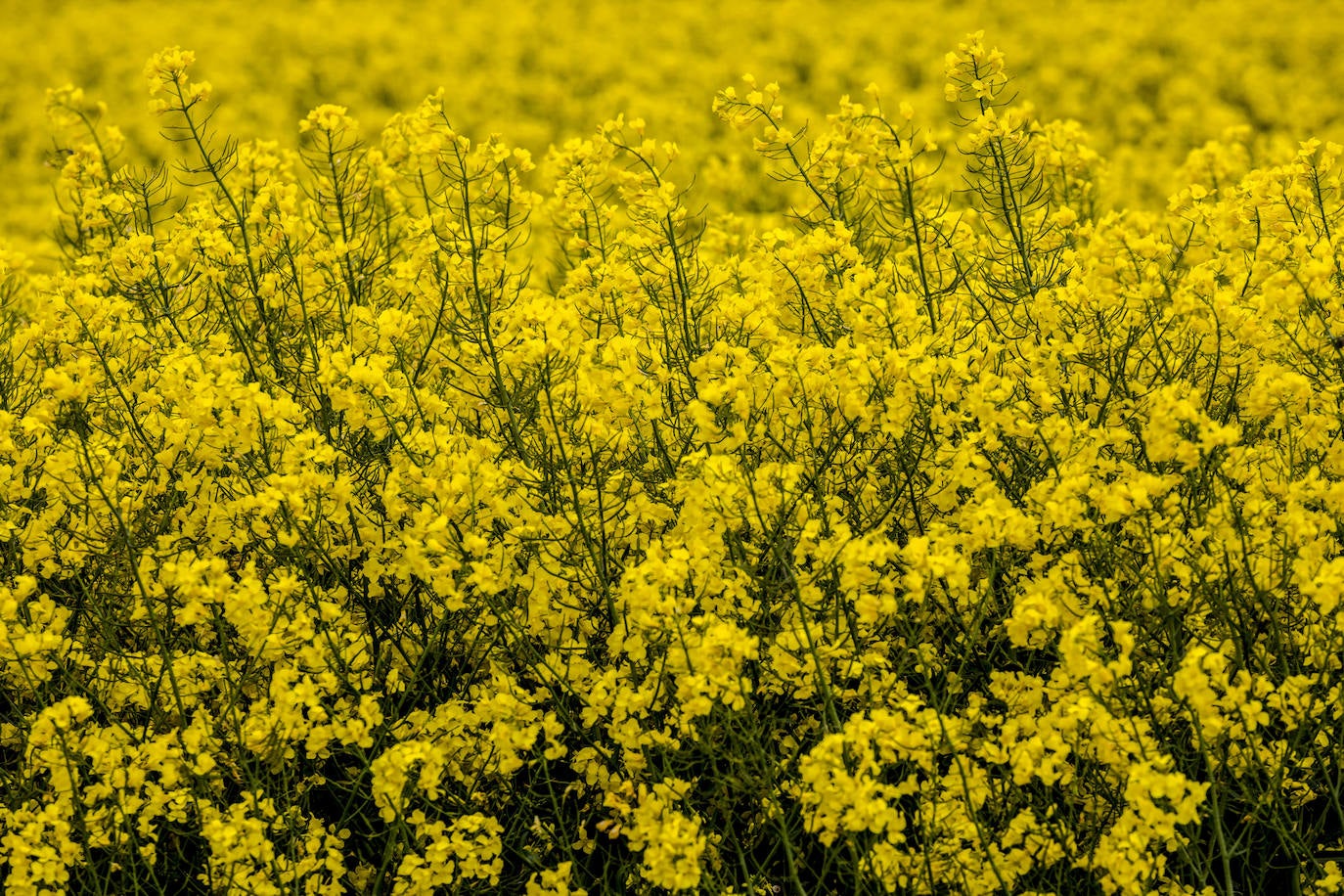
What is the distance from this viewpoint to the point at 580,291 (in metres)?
4.75

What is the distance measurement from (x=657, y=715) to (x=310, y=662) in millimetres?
905

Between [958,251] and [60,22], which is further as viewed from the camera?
[60,22]

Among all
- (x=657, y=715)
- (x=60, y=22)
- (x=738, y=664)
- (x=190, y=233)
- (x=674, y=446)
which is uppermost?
(x=60, y=22)

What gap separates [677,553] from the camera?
3.30m

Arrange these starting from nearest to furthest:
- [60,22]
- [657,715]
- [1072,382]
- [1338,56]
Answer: [657,715], [1072,382], [1338,56], [60,22]

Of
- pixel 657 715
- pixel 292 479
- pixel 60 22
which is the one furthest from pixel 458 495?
pixel 60 22

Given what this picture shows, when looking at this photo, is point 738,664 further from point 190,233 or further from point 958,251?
point 190,233

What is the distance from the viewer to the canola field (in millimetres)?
3377

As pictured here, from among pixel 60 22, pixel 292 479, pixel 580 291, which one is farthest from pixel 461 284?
pixel 60 22

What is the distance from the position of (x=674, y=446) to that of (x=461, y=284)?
2.60ft

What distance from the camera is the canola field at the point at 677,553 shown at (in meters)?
3.38

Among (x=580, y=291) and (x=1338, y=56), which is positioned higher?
(x=1338, y=56)

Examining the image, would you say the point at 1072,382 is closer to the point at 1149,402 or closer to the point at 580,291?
the point at 1149,402

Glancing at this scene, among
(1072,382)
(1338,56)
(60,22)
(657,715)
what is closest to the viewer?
(657,715)
